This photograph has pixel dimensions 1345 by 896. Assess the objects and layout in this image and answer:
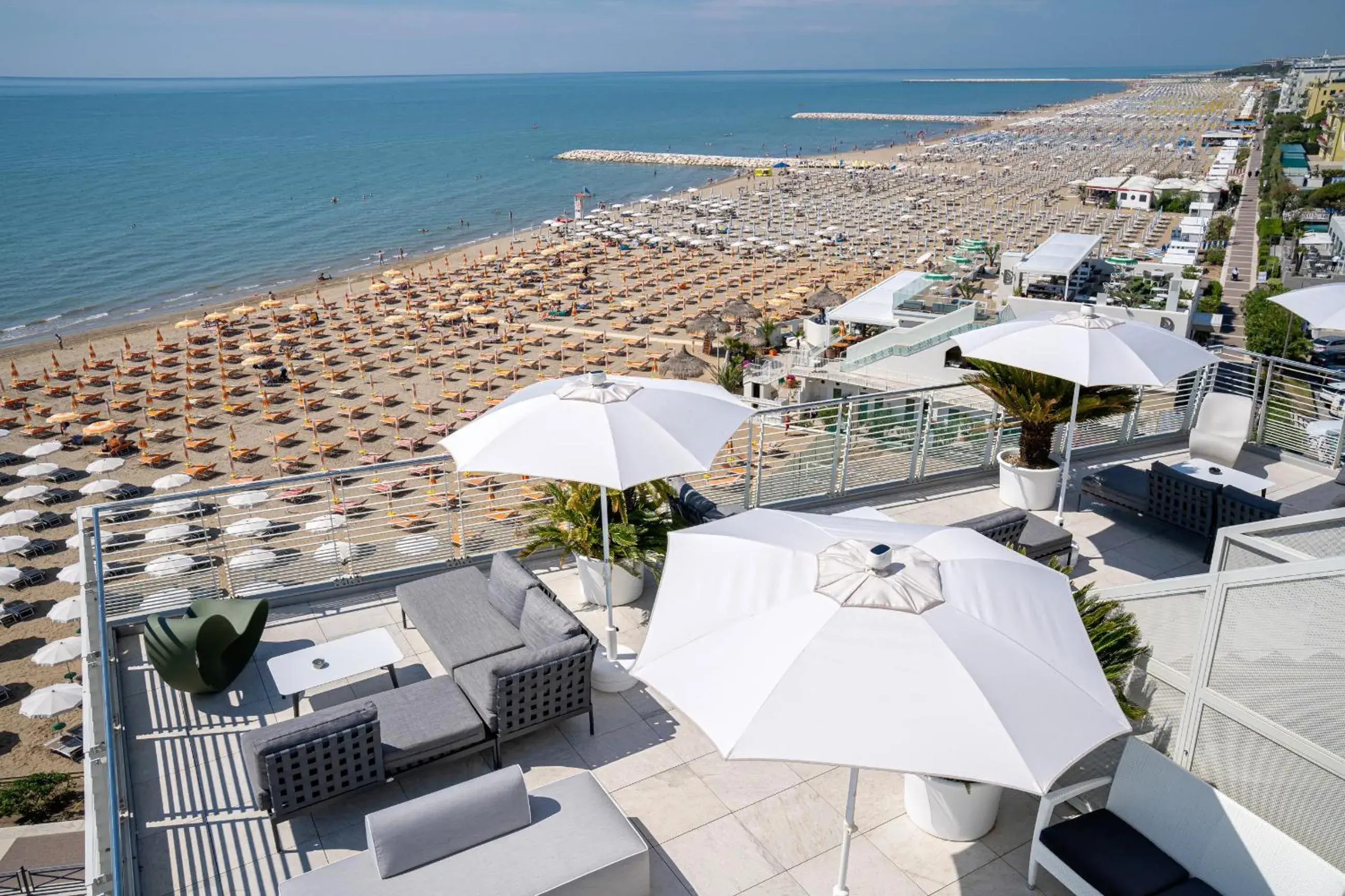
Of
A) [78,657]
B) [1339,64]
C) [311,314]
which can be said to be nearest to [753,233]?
[311,314]

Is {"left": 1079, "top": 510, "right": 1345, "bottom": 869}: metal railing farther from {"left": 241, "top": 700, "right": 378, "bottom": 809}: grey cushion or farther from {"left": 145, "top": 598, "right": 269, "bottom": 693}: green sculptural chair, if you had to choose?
{"left": 145, "top": 598, "right": 269, "bottom": 693}: green sculptural chair

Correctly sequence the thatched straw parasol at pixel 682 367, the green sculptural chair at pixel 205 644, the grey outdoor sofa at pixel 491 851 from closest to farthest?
the grey outdoor sofa at pixel 491 851 < the green sculptural chair at pixel 205 644 < the thatched straw parasol at pixel 682 367

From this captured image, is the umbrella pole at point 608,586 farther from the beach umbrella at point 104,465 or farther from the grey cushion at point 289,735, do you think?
the beach umbrella at point 104,465

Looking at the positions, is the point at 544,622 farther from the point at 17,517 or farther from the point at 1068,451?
the point at 17,517

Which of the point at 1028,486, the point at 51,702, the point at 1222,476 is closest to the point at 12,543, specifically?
the point at 51,702

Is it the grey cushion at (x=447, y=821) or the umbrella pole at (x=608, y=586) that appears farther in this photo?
the umbrella pole at (x=608, y=586)

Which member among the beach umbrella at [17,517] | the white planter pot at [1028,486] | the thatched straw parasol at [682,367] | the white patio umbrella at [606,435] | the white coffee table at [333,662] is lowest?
the beach umbrella at [17,517]

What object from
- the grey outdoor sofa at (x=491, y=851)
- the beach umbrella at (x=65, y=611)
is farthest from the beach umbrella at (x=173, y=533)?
the grey outdoor sofa at (x=491, y=851)
